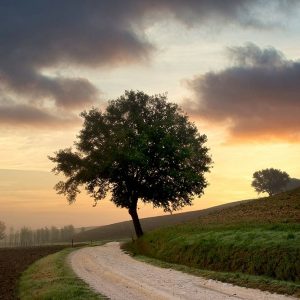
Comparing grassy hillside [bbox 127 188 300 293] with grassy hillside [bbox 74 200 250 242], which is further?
grassy hillside [bbox 74 200 250 242]

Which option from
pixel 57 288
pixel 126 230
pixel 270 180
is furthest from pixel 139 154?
pixel 126 230

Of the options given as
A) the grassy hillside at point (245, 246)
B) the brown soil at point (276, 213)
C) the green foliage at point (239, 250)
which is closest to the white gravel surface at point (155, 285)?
the grassy hillside at point (245, 246)

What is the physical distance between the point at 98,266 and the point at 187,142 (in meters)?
30.5

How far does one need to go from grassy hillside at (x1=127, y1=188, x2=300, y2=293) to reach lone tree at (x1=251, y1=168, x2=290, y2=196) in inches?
4154

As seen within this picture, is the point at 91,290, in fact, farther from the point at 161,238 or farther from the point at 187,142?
the point at 187,142

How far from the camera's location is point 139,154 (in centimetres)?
5288

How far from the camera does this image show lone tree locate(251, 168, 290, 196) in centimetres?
14588

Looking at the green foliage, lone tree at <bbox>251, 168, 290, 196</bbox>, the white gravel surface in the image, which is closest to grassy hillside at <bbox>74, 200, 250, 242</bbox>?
lone tree at <bbox>251, 168, 290, 196</bbox>

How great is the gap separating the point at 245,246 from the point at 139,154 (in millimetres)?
27900

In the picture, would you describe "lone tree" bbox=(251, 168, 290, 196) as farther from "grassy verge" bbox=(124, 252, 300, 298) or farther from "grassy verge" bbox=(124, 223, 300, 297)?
"grassy verge" bbox=(124, 252, 300, 298)

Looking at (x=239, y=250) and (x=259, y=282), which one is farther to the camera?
(x=239, y=250)

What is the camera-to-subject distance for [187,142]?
59125 millimetres

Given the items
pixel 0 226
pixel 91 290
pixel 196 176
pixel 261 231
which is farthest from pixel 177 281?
pixel 0 226

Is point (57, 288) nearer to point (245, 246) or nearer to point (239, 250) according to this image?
point (239, 250)
